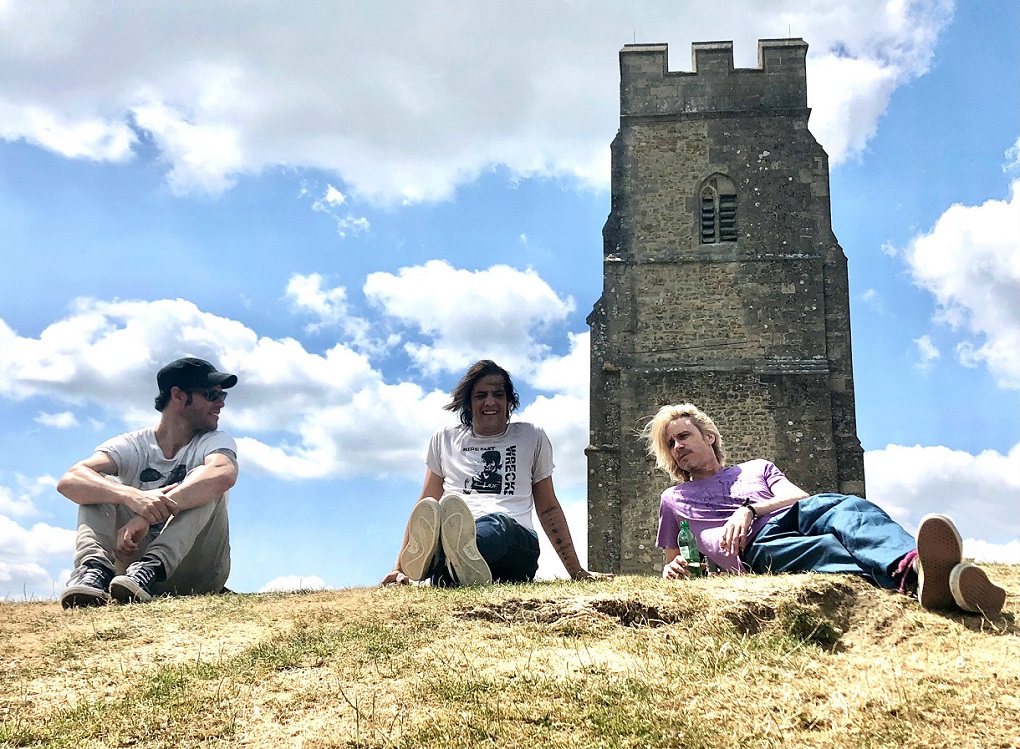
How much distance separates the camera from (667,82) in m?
19.1

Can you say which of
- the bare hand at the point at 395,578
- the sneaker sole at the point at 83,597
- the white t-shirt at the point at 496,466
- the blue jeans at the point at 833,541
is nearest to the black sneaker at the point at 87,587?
the sneaker sole at the point at 83,597

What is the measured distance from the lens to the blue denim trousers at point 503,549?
18.9 ft

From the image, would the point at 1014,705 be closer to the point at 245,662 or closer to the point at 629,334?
the point at 245,662

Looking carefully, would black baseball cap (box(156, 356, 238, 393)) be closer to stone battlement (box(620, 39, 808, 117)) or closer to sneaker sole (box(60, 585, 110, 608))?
sneaker sole (box(60, 585, 110, 608))

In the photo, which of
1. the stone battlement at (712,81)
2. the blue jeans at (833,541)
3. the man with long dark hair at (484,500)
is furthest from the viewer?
the stone battlement at (712,81)

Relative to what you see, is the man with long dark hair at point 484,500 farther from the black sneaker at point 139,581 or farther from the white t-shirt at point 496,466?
the black sneaker at point 139,581

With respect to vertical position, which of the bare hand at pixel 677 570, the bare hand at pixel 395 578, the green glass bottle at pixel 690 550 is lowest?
the bare hand at pixel 395 578

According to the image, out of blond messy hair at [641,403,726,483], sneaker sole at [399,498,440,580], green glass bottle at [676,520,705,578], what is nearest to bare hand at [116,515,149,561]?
sneaker sole at [399,498,440,580]

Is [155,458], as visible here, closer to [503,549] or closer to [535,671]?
[503,549]

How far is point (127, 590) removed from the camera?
5.71 meters

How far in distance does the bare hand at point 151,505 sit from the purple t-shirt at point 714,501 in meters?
3.00

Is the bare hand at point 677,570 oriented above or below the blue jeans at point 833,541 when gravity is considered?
below

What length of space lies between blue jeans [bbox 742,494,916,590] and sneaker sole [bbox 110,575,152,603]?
3.48 metres

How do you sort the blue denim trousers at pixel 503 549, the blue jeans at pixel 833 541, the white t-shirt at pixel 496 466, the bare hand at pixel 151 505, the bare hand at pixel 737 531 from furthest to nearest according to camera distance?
the white t-shirt at pixel 496 466 < the bare hand at pixel 151 505 < the blue denim trousers at pixel 503 549 < the bare hand at pixel 737 531 < the blue jeans at pixel 833 541
